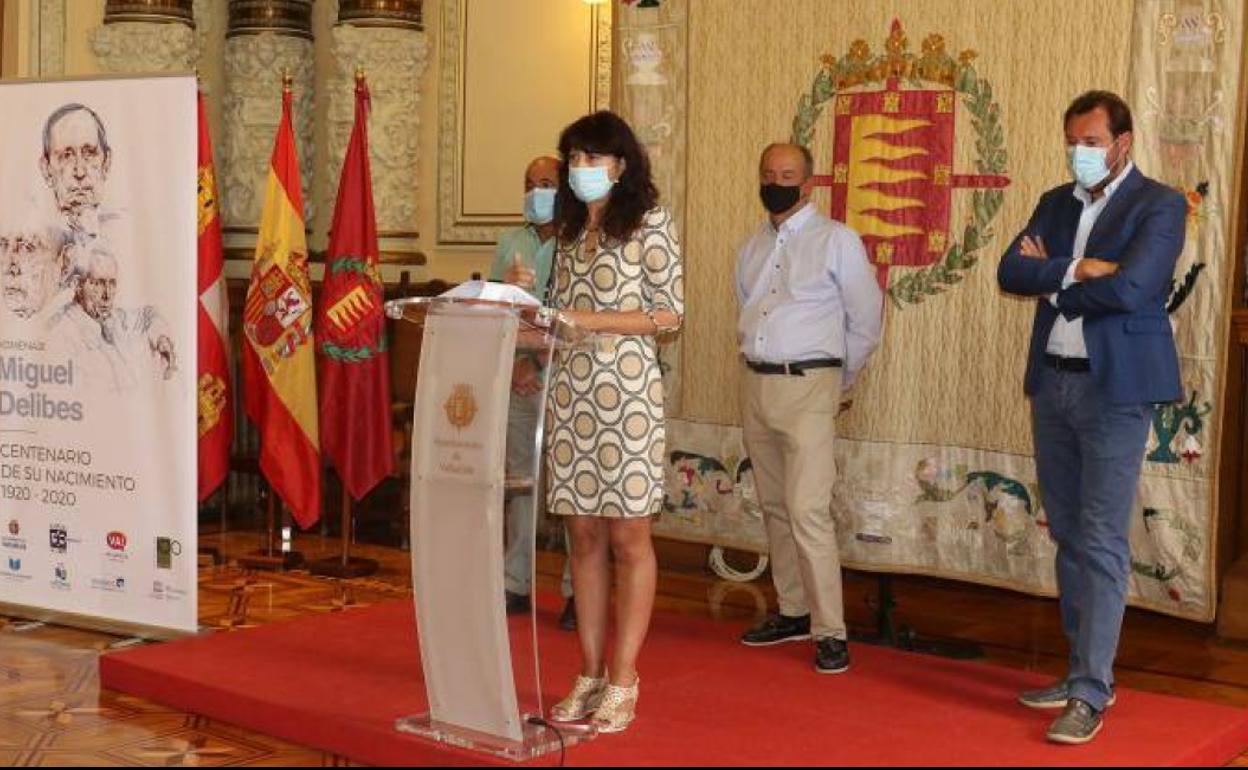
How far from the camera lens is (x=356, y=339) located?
22.2 ft

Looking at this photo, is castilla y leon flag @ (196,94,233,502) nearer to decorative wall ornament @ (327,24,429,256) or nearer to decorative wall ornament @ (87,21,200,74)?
decorative wall ornament @ (327,24,429,256)

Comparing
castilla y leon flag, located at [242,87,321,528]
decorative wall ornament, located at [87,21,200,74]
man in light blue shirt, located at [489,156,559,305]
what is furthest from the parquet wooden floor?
decorative wall ornament, located at [87,21,200,74]

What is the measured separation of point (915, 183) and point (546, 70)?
2525 mm

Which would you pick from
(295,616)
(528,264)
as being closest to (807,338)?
(528,264)

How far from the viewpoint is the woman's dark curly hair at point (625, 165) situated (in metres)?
4.06

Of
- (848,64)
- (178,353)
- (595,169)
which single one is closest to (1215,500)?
(848,64)

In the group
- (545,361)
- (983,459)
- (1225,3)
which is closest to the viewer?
(545,361)

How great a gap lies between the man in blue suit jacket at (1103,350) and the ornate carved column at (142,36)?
4.94 m

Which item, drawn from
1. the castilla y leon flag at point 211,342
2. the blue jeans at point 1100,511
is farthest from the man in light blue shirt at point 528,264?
the blue jeans at point 1100,511

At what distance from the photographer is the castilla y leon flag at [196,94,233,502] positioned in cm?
575

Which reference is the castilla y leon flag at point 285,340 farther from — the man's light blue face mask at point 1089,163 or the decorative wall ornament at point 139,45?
the man's light blue face mask at point 1089,163

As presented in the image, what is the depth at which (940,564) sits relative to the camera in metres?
5.69

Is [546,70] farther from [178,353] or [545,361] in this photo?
[545,361]

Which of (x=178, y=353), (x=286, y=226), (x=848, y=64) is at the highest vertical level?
(x=848, y=64)
